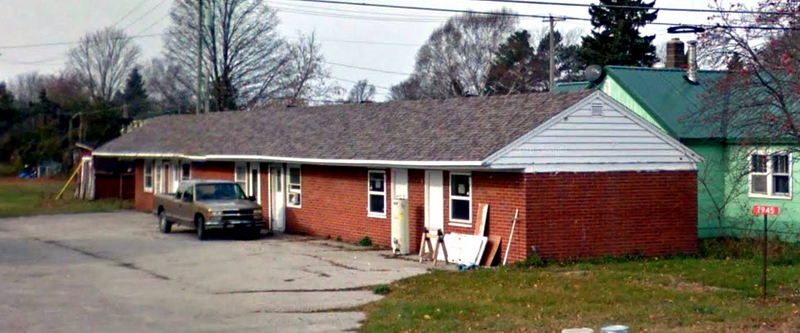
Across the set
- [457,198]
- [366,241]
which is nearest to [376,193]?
[366,241]

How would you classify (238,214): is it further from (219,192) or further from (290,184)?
(290,184)

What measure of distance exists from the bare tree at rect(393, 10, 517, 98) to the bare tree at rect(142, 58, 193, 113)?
17325 millimetres

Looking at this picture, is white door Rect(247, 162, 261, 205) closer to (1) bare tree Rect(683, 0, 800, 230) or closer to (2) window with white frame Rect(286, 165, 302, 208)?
(2) window with white frame Rect(286, 165, 302, 208)

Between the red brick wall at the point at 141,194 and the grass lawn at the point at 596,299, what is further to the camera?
the red brick wall at the point at 141,194

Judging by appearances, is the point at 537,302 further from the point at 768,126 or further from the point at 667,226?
the point at 667,226

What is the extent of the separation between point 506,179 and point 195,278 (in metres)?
6.90

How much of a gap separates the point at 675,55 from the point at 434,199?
48.4ft

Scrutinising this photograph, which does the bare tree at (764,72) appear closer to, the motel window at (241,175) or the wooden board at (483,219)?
the wooden board at (483,219)

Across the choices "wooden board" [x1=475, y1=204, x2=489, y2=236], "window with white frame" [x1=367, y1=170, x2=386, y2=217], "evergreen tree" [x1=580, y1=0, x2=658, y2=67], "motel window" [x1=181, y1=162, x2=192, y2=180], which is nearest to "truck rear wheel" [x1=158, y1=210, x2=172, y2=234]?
"motel window" [x1=181, y1=162, x2=192, y2=180]

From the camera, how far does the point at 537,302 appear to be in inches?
652

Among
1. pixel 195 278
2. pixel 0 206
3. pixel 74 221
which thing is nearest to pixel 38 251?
pixel 195 278

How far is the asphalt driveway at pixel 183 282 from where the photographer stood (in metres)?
15.6

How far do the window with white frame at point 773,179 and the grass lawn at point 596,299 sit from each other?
6.30 m

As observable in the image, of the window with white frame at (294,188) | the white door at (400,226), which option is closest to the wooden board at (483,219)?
the white door at (400,226)
